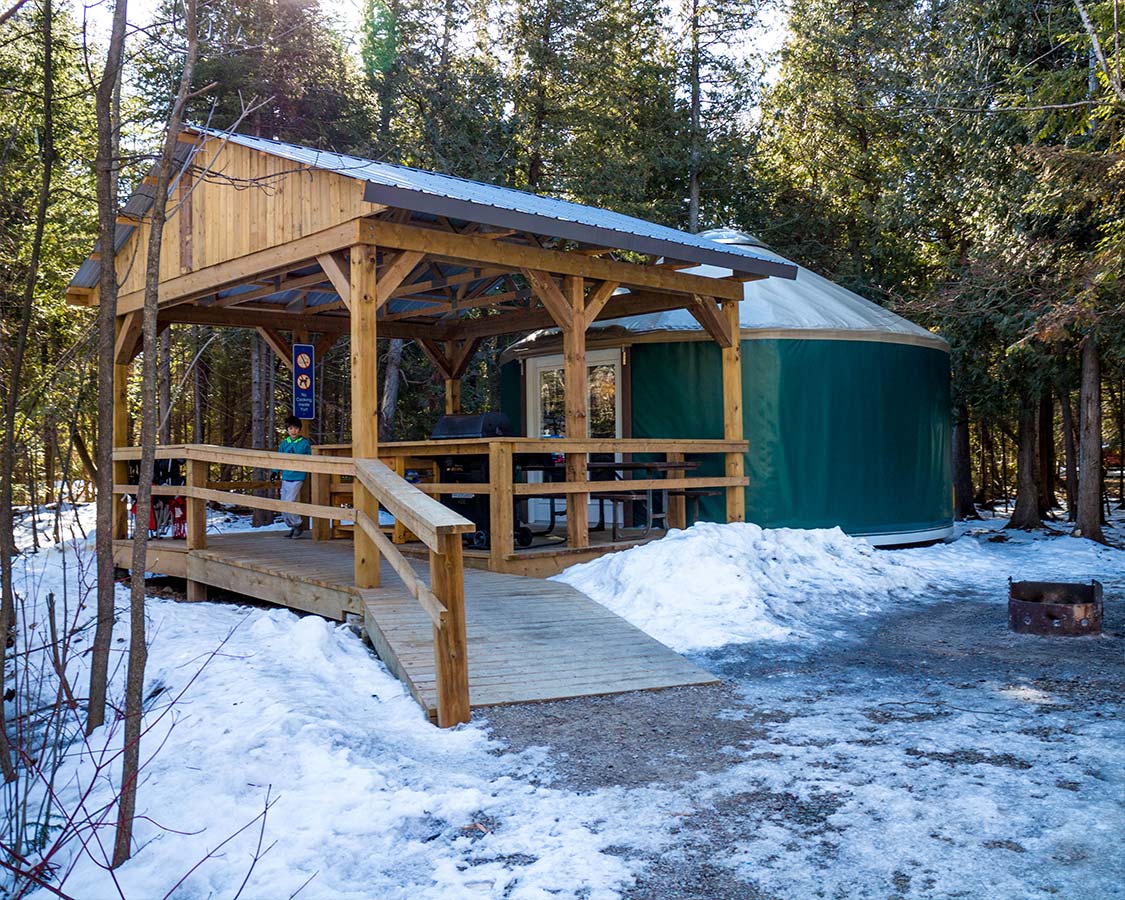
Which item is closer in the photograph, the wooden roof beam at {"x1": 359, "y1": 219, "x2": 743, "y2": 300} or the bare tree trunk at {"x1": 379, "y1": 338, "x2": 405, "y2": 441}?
the wooden roof beam at {"x1": 359, "y1": 219, "x2": 743, "y2": 300}

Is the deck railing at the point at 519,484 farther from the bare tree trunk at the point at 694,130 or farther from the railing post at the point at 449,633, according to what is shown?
the bare tree trunk at the point at 694,130

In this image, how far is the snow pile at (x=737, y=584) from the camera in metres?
6.13

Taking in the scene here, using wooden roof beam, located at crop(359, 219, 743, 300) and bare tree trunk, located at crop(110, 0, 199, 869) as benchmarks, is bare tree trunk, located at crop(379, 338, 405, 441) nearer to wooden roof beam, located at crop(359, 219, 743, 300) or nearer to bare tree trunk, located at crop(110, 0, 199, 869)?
wooden roof beam, located at crop(359, 219, 743, 300)

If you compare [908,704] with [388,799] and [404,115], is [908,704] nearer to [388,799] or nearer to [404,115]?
[388,799]

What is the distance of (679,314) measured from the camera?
10.3 meters

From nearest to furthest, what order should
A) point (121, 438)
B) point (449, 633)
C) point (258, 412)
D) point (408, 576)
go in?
point (449, 633) < point (408, 576) < point (121, 438) < point (258, 412)

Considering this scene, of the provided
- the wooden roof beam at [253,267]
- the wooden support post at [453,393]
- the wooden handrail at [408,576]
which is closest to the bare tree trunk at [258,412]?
the wooden support post at [453,393]

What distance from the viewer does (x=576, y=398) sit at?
7.68 metres

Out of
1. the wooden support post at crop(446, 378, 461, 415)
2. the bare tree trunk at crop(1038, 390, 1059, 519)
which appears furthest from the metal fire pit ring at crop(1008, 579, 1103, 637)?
the bare tree trunk at crop(1038, 390, 1059, 519)

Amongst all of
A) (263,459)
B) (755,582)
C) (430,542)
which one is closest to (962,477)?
(755,582)

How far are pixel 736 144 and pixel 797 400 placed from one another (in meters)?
10.0

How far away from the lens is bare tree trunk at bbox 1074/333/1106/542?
37.8 feet

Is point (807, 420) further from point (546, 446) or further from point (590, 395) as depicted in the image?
point (546, 446)

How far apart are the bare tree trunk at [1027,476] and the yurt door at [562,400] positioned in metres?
6.69
